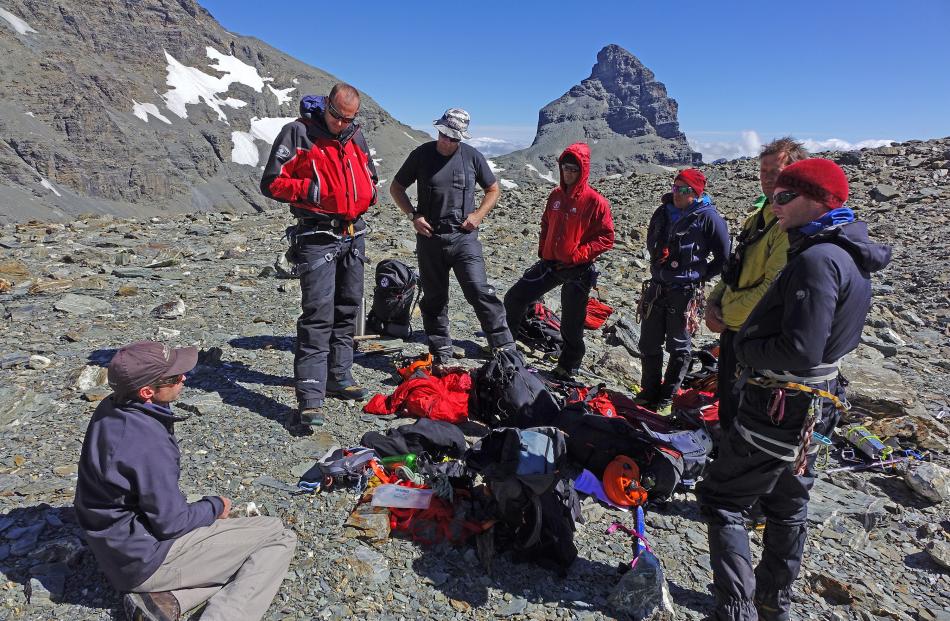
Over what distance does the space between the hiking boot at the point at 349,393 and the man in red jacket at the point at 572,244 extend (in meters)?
2.77

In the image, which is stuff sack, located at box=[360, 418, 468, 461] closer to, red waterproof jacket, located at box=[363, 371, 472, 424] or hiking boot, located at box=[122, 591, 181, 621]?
red waterproof jacket, located at box=[363, 371, 472, 424]

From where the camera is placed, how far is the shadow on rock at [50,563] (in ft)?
11.3

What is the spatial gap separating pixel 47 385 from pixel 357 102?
4.61 metres

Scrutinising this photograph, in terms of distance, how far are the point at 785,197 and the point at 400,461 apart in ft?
12.1

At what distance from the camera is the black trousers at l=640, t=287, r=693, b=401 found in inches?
251

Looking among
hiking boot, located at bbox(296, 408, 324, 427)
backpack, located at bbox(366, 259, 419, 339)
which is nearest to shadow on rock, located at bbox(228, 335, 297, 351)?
backpack, located at bbox(366, 259, 419, 339)

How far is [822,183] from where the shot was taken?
315 cm

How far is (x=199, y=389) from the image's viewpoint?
632 cm

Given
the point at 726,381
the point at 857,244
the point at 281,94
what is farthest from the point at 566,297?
the point at 281,94

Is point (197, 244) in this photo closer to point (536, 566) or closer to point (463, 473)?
point (463, 473)

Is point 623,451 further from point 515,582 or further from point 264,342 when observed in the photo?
point 264,342

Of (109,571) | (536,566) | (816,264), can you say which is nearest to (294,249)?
(109,571)

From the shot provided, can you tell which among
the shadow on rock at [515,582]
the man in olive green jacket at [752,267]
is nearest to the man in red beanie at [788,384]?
the man in olive green jacket at [752,267]

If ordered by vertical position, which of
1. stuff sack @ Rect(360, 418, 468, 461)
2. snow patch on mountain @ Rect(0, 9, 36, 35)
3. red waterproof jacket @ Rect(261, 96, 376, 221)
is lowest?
stuff sack @ Rect(360, 418, 468, 461)
